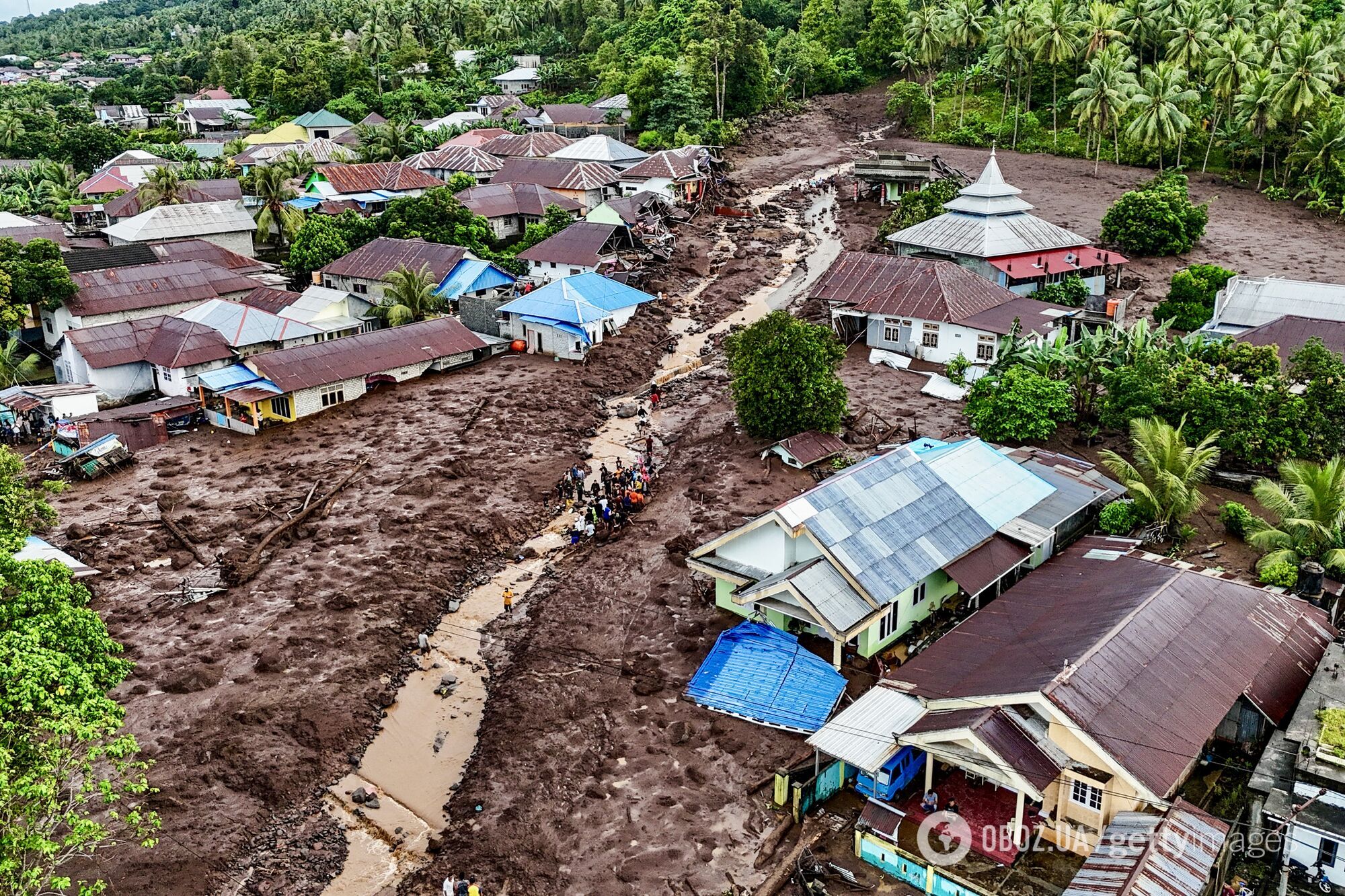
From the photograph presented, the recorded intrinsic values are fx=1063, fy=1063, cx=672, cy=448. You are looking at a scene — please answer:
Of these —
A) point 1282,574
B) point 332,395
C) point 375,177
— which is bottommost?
point 332,395

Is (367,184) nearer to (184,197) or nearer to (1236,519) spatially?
(184,197)

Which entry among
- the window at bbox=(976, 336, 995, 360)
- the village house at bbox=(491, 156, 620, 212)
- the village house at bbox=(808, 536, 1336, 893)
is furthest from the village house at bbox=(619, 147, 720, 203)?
the village house at bbox=(808, 536, 1336, 893)

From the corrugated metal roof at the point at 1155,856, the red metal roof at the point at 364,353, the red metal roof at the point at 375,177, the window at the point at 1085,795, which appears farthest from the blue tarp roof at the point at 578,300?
the corrugated metal roof at the point at 1155,856

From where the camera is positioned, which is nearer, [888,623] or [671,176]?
[888,623]

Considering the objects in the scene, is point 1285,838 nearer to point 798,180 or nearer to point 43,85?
point 798,180

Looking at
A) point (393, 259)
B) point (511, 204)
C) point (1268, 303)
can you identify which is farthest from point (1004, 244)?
point (393, 259)

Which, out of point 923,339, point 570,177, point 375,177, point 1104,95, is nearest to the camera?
point 923,339
